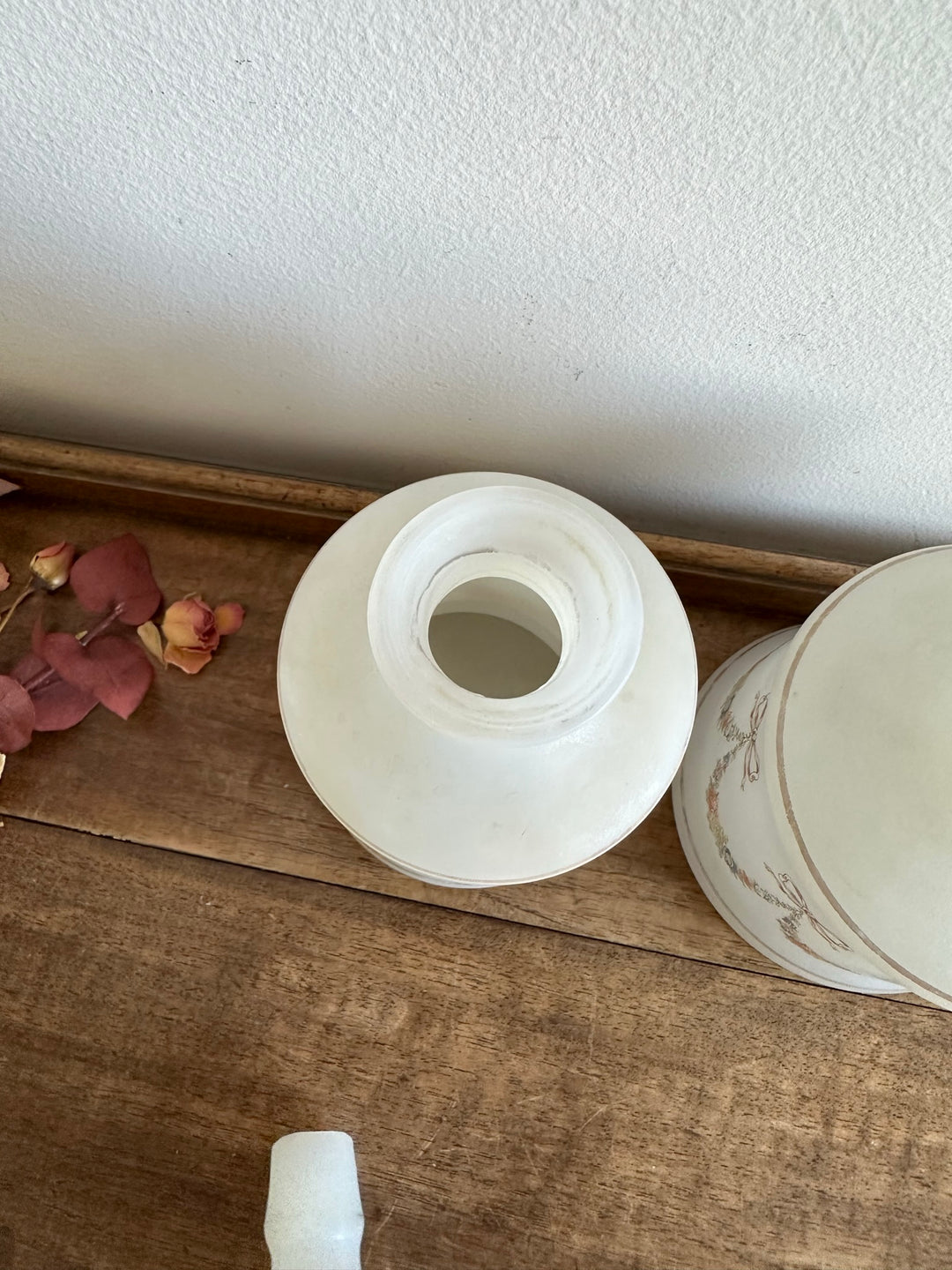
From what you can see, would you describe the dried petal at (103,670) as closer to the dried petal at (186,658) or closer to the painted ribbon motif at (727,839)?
the dried petal at (186,658)

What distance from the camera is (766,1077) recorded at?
0.29 m

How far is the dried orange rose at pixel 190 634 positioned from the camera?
0.32 metres

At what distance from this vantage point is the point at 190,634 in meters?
0.32

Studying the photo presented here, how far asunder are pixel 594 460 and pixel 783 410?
0.07 meters

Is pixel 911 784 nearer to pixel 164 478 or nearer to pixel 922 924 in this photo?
pixel 922 924

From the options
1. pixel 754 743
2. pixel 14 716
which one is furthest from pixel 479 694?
pixel 14 716

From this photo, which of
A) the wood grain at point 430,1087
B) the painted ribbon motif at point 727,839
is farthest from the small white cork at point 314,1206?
the painted ribbon motif at point 727,839

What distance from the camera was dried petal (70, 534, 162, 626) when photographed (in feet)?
1.08

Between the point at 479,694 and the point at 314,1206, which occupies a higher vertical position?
the point at 479,694

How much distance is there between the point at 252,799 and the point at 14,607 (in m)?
0.13

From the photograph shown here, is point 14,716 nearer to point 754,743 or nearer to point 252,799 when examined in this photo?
point 252,799

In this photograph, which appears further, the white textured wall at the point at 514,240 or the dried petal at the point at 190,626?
the dried petal at the point at 190,626

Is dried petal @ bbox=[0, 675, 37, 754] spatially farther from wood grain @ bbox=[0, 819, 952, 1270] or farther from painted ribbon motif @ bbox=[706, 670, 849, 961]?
painted ribbon motif @ bbox=[706, 670, 849, 961]

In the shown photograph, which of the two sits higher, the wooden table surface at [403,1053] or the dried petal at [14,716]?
the dried petal at [14,716]
